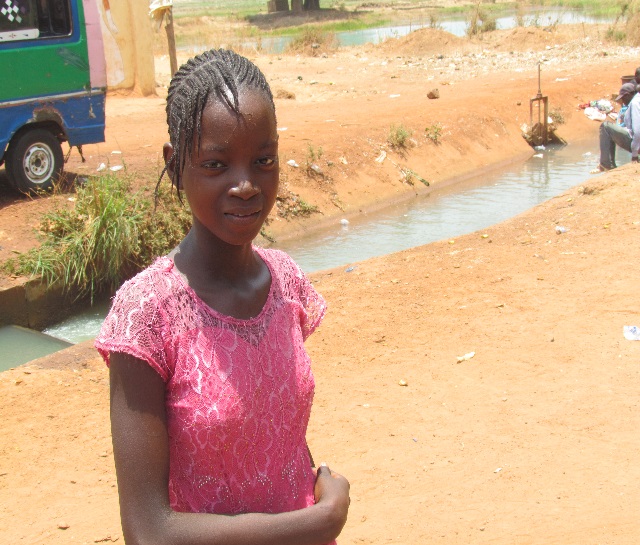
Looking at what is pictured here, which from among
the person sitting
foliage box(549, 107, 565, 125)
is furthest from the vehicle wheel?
foliage box(549, 107, 565, 125)

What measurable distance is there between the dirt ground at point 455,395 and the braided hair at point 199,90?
8.36 feet

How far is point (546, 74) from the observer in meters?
18.1

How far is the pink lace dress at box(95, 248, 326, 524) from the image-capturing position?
1.35 m

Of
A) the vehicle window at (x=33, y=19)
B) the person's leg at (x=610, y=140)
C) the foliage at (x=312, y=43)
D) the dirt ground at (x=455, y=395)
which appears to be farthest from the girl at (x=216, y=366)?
the foliage at (x=312, y=43)

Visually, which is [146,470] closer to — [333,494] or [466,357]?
[333,494]

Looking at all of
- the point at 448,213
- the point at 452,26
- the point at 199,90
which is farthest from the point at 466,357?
the point at 452,26

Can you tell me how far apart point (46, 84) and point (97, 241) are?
1.83 meters

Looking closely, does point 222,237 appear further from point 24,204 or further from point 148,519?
point 24,204

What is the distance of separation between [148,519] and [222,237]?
466 mm

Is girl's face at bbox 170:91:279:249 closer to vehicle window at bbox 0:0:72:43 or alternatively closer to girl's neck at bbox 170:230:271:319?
girl's neck at bbox 170:230:271:319

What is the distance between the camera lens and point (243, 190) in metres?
1.40

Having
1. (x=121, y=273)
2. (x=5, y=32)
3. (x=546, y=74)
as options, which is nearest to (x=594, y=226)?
(x=121, y=273)

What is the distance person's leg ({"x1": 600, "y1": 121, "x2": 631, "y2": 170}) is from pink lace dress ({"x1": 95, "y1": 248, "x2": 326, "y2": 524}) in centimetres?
999

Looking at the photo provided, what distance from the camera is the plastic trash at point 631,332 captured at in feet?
17.4
